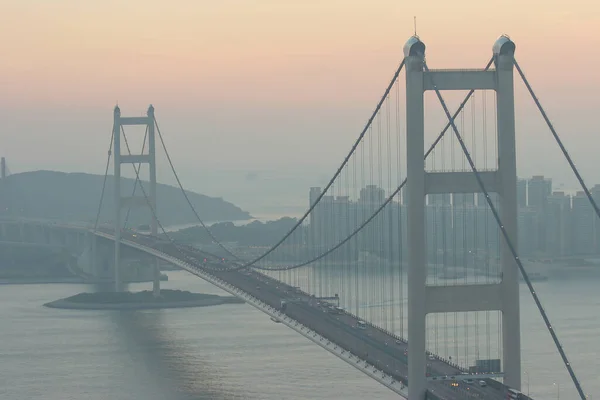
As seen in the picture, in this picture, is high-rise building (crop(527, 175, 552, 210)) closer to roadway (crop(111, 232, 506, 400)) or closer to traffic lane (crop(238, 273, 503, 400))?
roadway (crop(111, 232, 506, 400))

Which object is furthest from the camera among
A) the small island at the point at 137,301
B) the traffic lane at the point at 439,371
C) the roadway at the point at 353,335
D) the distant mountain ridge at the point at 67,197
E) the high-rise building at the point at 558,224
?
the distant mountain ridge at the point at 67,197

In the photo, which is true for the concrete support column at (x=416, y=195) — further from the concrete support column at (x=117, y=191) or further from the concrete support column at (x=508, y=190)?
the concrete support column at (x=117, y=191)

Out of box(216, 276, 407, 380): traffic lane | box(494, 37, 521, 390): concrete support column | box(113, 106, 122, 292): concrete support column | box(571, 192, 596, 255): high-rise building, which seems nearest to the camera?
box(494, 37, 521, 390): concrete support column

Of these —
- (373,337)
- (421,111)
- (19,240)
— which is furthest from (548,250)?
(421,111)

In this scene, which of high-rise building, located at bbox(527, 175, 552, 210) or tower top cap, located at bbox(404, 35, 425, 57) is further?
high-rise building, located at bbox(527, 175, 552, 210)

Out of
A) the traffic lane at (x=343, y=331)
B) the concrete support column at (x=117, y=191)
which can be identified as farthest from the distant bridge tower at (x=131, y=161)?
the traffic lane at (x=343, y=331)

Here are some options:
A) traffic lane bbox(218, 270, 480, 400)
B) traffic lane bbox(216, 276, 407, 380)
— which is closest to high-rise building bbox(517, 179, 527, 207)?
traffic lane bbox(216, 276, 407, 380)

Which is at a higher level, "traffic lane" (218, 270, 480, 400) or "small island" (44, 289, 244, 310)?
"traffic lane" (218, 270, 480, 400)
